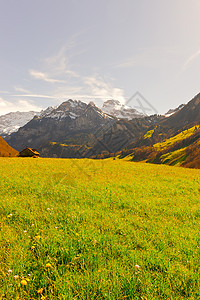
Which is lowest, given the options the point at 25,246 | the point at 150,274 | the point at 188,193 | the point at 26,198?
the point at 188,193

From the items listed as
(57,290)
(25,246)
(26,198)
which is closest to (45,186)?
(26,198)

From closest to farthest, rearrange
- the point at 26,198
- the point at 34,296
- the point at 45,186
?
the point at 34,296 < the point at 26,198 < the point at 45,186

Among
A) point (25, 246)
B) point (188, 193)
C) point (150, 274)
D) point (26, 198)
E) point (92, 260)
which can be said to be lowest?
point (188, 193)

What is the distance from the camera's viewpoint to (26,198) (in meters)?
9.59

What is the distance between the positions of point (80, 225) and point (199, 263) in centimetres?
455

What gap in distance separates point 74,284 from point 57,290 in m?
0.44

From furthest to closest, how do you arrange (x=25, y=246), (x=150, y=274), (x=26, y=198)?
(x=26, y=198) < (x=25, y=246) < (x=150, y=274)

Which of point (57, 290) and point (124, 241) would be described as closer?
point (57, 290)

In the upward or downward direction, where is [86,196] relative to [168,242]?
upward

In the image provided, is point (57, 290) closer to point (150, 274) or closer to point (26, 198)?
point (150, 274)

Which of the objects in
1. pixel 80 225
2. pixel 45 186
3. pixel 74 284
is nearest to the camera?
pixel 74 284

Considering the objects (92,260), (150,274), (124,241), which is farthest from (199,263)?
(92,260)

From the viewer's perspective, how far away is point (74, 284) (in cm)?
403

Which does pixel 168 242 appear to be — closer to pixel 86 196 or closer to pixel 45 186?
pixel 86 196
